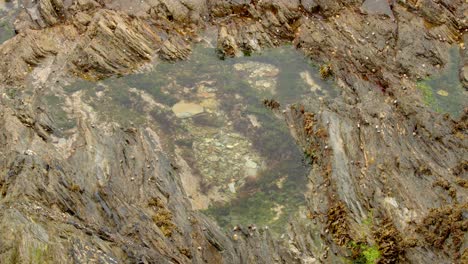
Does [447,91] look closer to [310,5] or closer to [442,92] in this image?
[442,92]

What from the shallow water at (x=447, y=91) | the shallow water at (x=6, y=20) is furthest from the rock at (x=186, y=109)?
the shallow water at (x=447, y=91)

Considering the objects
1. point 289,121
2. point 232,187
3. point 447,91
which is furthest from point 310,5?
point 232,187

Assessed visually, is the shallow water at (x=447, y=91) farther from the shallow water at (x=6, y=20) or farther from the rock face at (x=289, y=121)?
the shallow water at (x=6, y=20)

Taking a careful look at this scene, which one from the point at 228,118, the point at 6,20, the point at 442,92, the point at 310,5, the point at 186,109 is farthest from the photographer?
the point at 310,5

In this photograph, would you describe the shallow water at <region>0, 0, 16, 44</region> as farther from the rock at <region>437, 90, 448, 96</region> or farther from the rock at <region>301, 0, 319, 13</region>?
the rock at <region>437, 90, 448, 96</region>

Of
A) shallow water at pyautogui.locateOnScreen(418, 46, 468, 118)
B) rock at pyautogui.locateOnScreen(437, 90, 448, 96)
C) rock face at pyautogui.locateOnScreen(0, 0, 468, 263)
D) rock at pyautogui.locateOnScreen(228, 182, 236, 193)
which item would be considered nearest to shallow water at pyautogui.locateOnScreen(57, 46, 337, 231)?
rock at pyautogui.locateOnScreen(228, 182, 236, 193)

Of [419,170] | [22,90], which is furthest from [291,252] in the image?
[22,90]
